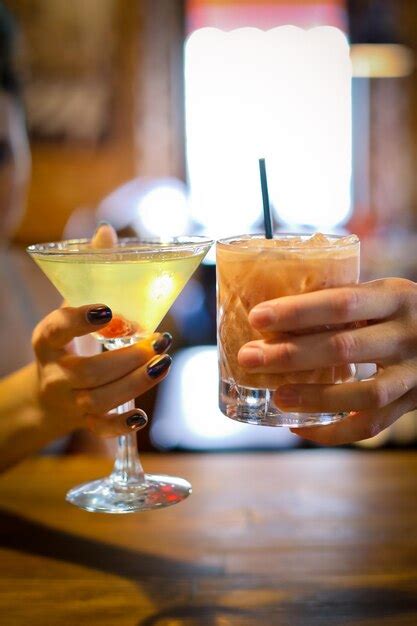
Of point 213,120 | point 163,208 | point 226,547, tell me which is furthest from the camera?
point 213,120

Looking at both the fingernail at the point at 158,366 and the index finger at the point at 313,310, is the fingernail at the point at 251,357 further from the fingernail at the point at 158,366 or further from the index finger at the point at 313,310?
the fingernail at the point at 158,366

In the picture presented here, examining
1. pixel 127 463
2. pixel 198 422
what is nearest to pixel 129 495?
pixel 127 463

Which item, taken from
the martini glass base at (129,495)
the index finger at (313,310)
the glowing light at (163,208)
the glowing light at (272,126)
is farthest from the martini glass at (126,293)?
the glowing light at (272,126)

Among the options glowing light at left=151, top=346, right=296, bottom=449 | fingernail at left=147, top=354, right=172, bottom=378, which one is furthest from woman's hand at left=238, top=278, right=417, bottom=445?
glowing light at left=151, top=346, right=296, bottom=449

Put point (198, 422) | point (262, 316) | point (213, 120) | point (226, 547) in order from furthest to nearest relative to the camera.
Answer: point (213, 120)
point (198, 422)
point (226, 547)
point (262, 316)

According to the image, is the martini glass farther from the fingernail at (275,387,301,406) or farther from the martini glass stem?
the fingernail at (275,387,301,406)

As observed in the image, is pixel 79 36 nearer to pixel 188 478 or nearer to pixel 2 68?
pixel 2 68

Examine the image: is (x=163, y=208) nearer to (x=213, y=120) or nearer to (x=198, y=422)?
(x=213, y=120)

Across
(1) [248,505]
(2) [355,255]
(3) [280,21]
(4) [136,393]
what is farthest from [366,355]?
(3) [280,21]
